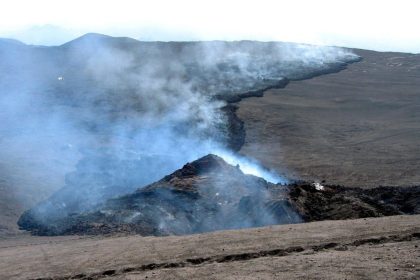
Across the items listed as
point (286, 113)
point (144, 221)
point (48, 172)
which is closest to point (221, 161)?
point (144, 221)

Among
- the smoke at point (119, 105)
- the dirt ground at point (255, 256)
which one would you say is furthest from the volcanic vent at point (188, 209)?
the dirt ground at point (255, 256)

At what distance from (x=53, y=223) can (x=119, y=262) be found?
9105 mm

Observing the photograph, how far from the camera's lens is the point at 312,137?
38.4m

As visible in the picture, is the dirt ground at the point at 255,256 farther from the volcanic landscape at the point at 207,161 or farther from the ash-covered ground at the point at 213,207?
the ash-covered ground at the point at 213,207

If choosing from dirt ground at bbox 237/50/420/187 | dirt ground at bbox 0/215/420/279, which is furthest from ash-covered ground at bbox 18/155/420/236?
dirt ground at bbox 237/50/420/187

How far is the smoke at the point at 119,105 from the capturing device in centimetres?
2819

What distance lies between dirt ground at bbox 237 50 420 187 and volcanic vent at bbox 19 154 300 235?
324 inches

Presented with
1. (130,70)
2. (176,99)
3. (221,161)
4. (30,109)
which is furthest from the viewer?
(130,70)

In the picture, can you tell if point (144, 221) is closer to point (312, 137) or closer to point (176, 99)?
point (312, 137)

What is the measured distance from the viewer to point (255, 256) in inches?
443

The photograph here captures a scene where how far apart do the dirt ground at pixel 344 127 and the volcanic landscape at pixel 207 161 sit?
19 cm

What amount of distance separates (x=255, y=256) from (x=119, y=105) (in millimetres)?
34543

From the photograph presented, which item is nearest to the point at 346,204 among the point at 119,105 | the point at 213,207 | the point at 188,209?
the point at 213,207

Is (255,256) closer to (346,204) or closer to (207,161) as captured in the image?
(346,204)
